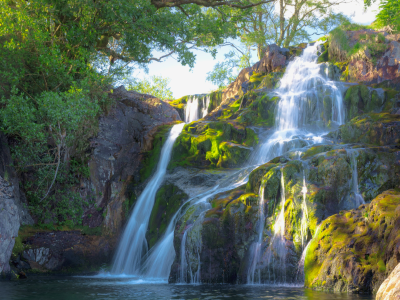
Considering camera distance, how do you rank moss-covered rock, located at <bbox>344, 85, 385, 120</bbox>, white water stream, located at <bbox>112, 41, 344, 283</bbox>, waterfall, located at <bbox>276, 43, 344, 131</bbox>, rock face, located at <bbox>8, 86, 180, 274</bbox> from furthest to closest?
1. waterfall, located at <bbox>276, 43, 344, 131</bbox>
2. moss-covered rock, located at <bbox>344, 85, 385, 120</bbox>
3. rock face, located at <bbox>8, 86, 180, 274</bbox>
4. white water stream, located at <bbox>112, 41, 344, 283</bbox>

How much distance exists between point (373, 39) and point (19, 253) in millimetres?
21803

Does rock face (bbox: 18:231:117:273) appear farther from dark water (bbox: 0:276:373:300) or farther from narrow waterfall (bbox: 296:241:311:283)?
narrow waterfall (bbox: 296:241:311:283)

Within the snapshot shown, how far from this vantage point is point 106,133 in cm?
1867

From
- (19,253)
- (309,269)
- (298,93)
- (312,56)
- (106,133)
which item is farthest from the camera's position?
(312,56)

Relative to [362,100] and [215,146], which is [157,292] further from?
[362,100]

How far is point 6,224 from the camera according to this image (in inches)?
481

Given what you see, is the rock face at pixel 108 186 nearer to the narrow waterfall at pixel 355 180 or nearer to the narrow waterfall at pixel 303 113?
the narrow waterfall at pixel 303 113

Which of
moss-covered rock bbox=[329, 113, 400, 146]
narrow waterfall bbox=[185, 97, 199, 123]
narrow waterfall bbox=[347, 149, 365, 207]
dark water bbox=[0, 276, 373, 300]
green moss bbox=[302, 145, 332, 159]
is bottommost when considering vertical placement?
dark water bbox=[0, 276, 373, 300]

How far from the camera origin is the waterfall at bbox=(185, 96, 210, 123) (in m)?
28.5

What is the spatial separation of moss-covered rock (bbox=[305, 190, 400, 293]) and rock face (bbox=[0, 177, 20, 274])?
382 inches

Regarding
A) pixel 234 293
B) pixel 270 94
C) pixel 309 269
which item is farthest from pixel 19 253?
pixel 270 94

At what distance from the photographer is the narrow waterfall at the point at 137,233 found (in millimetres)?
14898

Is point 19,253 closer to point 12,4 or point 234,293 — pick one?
point 234,293

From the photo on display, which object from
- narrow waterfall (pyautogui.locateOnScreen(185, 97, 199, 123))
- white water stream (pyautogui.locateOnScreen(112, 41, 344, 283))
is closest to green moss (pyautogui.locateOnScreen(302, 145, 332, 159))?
white water stream (pyautogui.locateOnScreen(112, 41, 344, 283))
